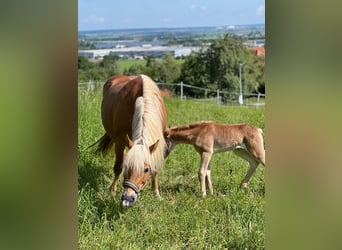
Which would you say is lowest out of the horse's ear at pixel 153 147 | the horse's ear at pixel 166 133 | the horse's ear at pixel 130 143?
the horse's ear at pixel 153 147

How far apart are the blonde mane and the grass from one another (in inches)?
Answer: 1.7

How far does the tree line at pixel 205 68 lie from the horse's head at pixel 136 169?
23 centimetres

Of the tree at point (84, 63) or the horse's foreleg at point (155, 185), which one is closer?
the tree at point (84, 63)

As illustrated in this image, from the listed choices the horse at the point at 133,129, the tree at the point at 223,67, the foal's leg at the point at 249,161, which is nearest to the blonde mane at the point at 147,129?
the horse at the point at 133,129

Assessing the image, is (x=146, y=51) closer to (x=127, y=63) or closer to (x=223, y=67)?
(x=127, y=63)

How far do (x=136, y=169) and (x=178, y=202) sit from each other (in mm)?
189

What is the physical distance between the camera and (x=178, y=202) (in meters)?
1.71

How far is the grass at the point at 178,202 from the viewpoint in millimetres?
1644

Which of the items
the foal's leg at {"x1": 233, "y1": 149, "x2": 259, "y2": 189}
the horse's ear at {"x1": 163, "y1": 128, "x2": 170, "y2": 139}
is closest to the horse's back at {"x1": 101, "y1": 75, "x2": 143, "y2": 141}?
the horse's ear at {"x1": 163, "y1": 128, "x2": 170, "y2": 139}

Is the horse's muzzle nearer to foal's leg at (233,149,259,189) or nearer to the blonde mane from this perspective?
the blonde mane

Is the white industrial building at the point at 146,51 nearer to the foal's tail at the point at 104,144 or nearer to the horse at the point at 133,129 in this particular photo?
the horse at the point at 133,129
